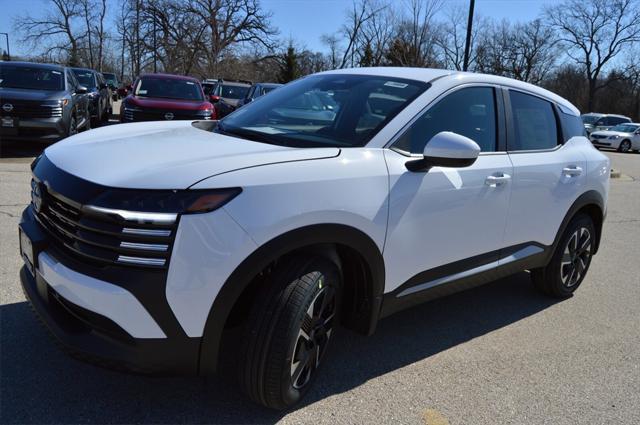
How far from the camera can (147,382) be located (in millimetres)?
2830

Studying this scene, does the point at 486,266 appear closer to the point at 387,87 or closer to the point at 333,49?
the point at 387,87

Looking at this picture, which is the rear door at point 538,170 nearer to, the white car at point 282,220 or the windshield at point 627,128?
the white car at point 282,220

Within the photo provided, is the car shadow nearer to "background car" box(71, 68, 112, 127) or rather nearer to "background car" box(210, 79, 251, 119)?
"background car" box(71, 68, 112, 127)

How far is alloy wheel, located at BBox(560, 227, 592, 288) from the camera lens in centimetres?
446

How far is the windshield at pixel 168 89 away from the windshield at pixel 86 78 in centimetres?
448

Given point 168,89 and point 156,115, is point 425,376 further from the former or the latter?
point 168,89

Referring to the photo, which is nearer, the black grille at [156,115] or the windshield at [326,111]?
the windshield at [326,111]

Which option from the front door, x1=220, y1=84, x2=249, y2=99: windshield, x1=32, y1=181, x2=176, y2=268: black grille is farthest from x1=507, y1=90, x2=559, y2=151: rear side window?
x1=220, y1=84, x2=249, y2=99: windshield

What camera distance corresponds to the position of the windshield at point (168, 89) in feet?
40.7

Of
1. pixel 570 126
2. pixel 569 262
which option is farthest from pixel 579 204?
pixel 570 126

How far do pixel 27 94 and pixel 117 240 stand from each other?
8887mm

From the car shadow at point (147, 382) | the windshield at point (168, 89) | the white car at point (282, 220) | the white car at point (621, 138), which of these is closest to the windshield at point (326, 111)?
the white car at point (282, 220)

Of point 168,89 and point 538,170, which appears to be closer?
point 538,170

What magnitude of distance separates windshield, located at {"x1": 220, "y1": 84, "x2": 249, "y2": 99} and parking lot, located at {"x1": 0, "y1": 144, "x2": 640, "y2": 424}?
1363cm
